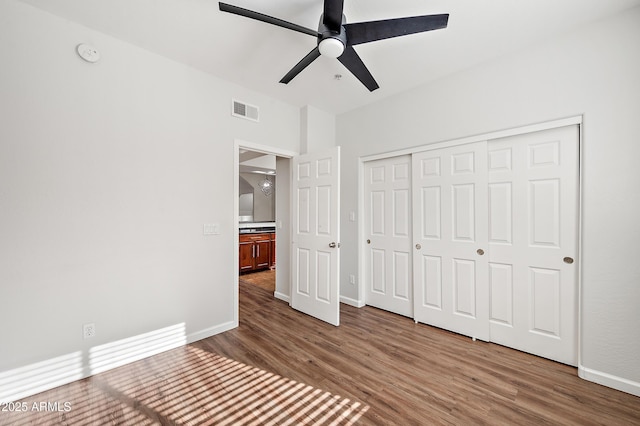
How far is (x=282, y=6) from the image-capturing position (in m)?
1.93

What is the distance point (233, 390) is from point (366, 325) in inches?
65.4

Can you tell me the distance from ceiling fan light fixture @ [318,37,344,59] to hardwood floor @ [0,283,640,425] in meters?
2.45

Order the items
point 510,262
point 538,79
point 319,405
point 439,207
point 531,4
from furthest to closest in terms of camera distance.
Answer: point 439,207
point 510,262
point 538,79
point 531,4
point 319,405

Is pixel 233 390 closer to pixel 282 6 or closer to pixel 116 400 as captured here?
pixel 116 400

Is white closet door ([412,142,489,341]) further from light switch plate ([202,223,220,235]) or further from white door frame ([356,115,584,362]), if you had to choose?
light switch plate ([202,223,220,235])

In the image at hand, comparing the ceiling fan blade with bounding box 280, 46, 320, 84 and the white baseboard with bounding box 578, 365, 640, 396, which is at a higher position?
the ceiling fan blade with bounding box 280, 46, 320, 84

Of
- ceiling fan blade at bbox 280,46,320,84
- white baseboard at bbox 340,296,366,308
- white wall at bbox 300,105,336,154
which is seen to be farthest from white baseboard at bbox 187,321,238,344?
ceiling fan blade at bbox 280,46,320,84

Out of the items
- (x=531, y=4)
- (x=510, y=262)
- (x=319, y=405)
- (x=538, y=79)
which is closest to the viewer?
(x=319, y=405)

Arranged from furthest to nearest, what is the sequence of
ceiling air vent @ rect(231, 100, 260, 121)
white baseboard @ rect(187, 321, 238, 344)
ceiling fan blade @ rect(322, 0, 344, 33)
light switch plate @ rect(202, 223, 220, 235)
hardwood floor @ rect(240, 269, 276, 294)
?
hardwood floor @ rect(240, 269, 276, 294) < ceiling air vent @ rect(231, 100, 260, 121) < light switch plate @ rect(202, 223, 220, 235) < white baseboard @ rect(187, 321, 238, 344) < ceiling fan blade @ rect(322, 0, 344, 33)

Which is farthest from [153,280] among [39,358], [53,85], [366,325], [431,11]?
[431,11]

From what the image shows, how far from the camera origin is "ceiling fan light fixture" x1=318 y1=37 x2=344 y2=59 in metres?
1.76

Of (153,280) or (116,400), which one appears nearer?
(116,400)

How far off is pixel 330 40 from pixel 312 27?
1.86 ft

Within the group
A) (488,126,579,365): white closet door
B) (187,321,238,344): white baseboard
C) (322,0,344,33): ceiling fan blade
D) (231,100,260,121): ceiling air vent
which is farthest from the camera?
(231,100,260,121): ceiling air vent
